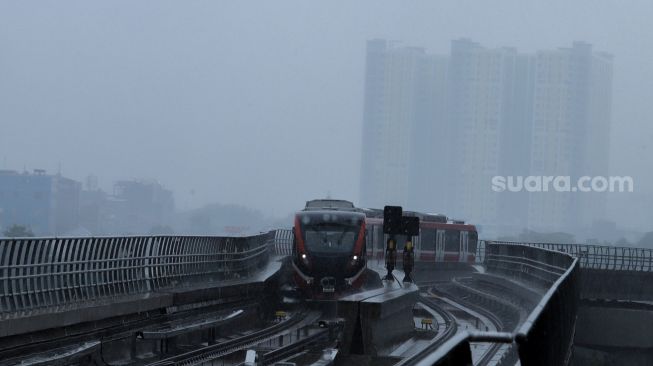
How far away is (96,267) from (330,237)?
57.0ft

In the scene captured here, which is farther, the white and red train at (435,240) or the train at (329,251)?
the white and red train at (435,240)

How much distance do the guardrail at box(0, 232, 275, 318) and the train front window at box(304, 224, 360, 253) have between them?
17.9ft

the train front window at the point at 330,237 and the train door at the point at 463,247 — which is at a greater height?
the train front window at the point at 330,237

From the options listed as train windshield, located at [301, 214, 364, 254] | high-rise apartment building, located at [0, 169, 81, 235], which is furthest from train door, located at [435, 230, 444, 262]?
train windshield, located at [301, 214, 364, 254]

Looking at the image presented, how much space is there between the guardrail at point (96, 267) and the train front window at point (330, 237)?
17.9ft

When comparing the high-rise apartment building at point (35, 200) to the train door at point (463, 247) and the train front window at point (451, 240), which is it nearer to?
the train front window at point (451, 240)

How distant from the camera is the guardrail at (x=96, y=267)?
17906mm

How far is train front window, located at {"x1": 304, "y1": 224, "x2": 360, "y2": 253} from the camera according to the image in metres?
38.8

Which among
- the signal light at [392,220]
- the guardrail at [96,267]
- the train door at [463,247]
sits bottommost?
the train door at [463,247]

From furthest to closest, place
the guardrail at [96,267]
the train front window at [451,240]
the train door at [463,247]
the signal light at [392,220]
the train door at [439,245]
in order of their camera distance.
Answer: the train door at [463,247]
the train front window at [451,240]
the train door at [439,245]
the signal light at [392,220]
the guardrail at [96,267]

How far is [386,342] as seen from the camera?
27375mm

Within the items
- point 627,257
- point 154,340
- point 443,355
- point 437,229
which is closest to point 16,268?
point 154,340

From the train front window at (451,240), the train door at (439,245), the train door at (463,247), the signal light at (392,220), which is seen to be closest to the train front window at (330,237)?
the signal light at (392,220)

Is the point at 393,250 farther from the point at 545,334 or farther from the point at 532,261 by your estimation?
the point at 545,334
